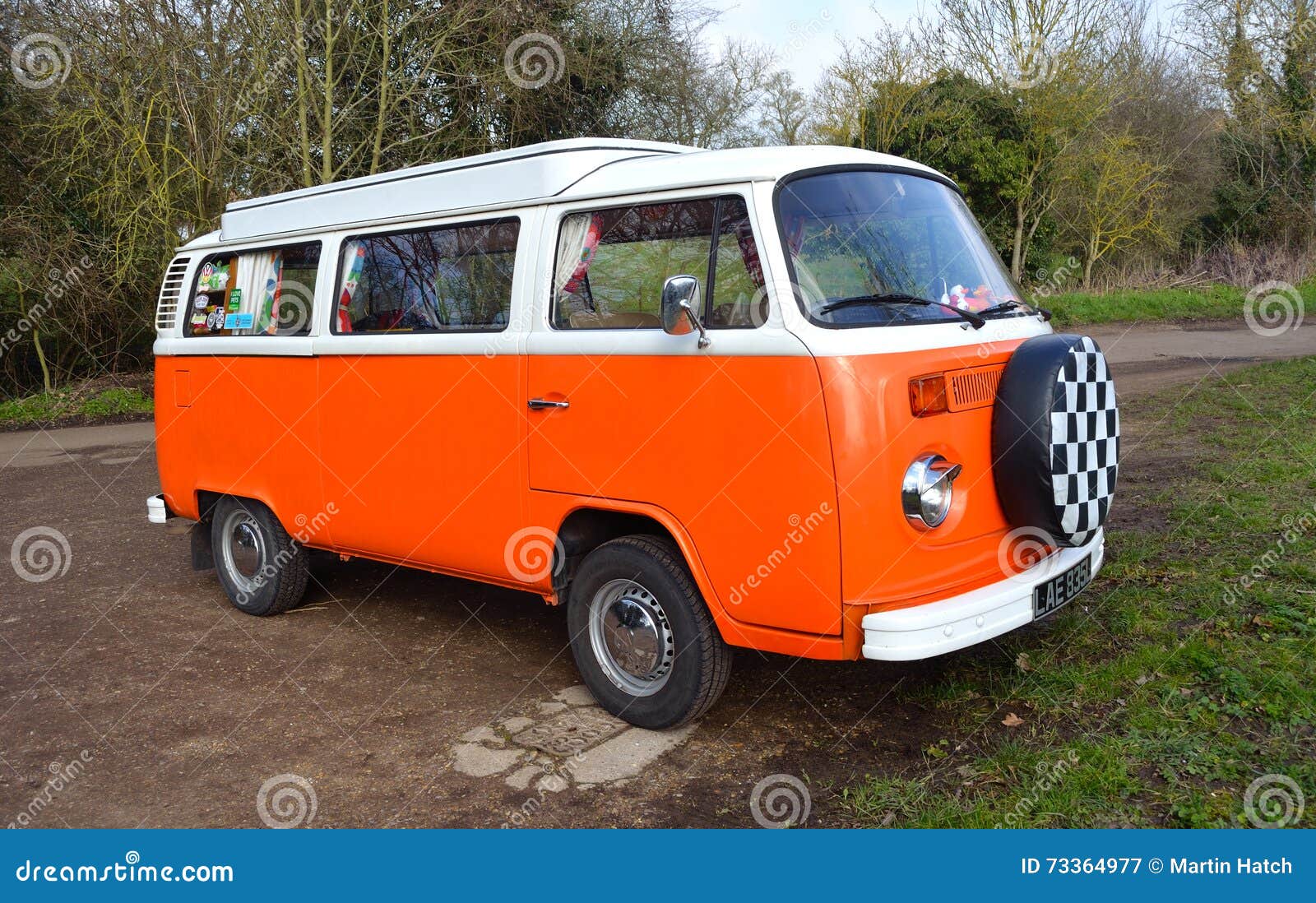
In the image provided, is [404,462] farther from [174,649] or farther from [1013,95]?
[1013,95]

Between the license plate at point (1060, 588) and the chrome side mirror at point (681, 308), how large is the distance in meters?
1.63

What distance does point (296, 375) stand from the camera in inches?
227

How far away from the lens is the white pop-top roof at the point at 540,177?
4059 millimetres

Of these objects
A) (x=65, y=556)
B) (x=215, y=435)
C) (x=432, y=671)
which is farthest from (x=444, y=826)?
(x=65, y=556)

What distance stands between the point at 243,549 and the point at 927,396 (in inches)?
178

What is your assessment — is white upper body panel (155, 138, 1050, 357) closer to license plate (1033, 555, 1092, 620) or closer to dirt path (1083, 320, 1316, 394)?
license plate (1033, 555, 1092, 620)

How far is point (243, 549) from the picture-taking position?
6398 millimetres

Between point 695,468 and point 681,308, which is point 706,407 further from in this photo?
point 681,308

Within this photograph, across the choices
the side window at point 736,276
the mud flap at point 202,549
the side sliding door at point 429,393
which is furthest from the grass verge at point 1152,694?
the mud flap at point 202,549

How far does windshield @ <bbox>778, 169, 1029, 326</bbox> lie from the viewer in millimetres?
3850

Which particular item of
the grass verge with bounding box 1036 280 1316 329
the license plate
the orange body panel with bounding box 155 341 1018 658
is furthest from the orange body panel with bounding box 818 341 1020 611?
the grass verge with bounding box 1036 280 1316 329

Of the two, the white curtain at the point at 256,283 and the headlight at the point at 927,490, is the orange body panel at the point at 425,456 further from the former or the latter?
the headlight at the point at 927,490

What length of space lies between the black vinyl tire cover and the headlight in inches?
12.5

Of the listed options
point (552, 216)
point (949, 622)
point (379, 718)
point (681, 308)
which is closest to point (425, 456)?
point (379, 718)
